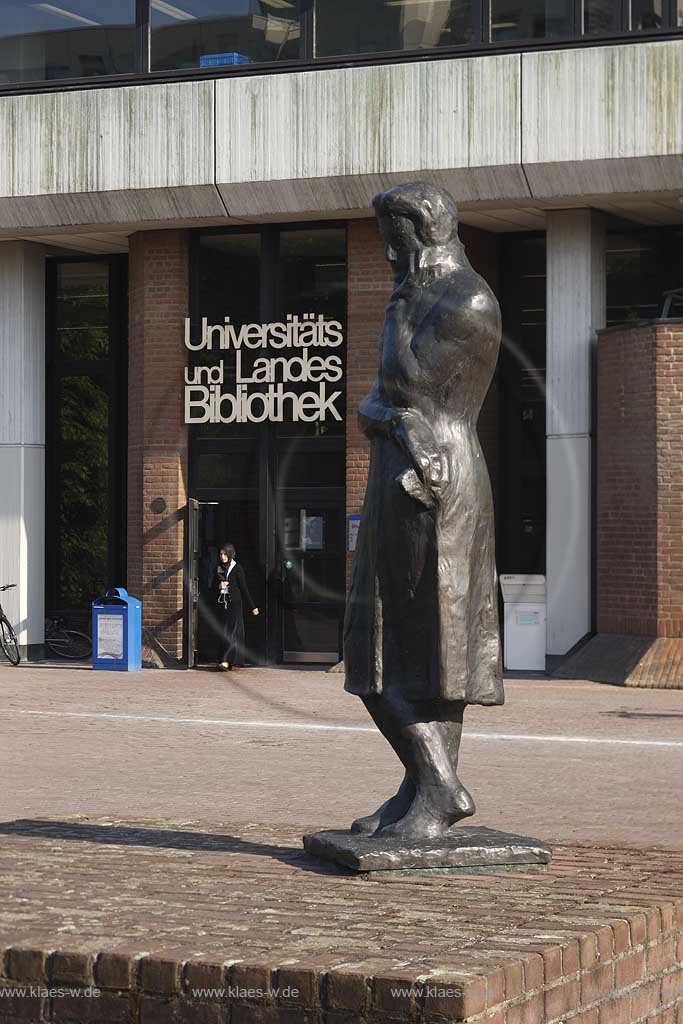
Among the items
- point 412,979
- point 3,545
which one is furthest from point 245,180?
point 412,979

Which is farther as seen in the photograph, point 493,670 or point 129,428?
point 129,428

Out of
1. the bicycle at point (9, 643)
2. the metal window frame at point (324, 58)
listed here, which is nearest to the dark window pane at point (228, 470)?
the bicycle at point (9, 643)

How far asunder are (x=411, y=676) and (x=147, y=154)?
1795 cm

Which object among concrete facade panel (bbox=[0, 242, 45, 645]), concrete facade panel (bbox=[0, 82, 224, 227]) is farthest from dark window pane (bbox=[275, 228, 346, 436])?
concrete facade panel (bbox=[0, 242, 45, 645])

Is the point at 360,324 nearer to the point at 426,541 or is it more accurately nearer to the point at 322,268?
the point at 322,268

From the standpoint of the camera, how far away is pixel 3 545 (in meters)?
26.5

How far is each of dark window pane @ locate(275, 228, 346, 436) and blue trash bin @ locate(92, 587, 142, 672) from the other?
3.48m

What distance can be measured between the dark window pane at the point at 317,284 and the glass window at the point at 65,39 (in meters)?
3.38

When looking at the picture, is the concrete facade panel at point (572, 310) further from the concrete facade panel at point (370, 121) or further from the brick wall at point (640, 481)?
the concrete facade panel at point (370, 121)

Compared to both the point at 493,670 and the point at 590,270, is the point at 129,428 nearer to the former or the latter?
the point at 590,270

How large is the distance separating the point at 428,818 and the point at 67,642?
2012cm

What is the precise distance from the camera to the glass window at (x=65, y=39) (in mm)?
24625

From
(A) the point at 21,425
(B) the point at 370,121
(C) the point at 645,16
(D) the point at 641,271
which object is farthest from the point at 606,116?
(A) the point at 21,425

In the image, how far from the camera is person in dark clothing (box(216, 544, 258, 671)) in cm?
2419
